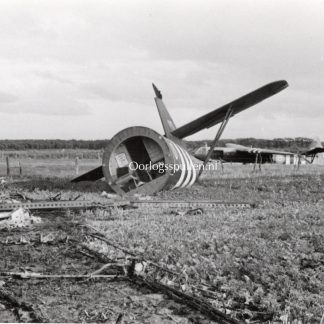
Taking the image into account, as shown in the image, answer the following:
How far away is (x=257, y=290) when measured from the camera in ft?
15.1

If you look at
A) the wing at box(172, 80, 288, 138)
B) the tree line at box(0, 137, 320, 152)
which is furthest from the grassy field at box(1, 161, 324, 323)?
the tree line at box(0, 137, 320, 152)

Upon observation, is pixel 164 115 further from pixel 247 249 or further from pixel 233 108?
pixel 247 249

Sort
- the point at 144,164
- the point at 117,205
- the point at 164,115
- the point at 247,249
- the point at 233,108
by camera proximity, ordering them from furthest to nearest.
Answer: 1. the point at 164,115
2. the point at 144,164
3. the point at 233,108
4. the point at 117,205
5. the point at 247,249

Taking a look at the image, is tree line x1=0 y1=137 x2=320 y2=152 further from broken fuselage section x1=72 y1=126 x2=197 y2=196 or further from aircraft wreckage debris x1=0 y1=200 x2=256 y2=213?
aircraft wreckage debris x1=0 y1=200 x2=256 y2=213

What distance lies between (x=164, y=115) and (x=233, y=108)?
2.96 meters

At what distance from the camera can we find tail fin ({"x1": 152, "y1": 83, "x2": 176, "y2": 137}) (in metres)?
16.2

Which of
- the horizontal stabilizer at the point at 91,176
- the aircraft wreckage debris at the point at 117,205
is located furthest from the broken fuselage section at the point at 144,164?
the aircraft wreckage debris at the point at 117,205

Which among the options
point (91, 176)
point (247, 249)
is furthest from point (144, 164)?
point (247, 249)

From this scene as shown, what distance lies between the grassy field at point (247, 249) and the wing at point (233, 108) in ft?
10.6

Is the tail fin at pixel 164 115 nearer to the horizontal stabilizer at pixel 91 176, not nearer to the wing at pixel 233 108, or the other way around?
the wing at pixel 233 108

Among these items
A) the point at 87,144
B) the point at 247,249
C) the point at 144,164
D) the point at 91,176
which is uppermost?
the point at 87,144

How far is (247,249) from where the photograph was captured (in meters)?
6.19

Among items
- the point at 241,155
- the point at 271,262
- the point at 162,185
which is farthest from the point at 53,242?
the point at 241,155

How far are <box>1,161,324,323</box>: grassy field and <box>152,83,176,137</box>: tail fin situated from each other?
5.35 meters
